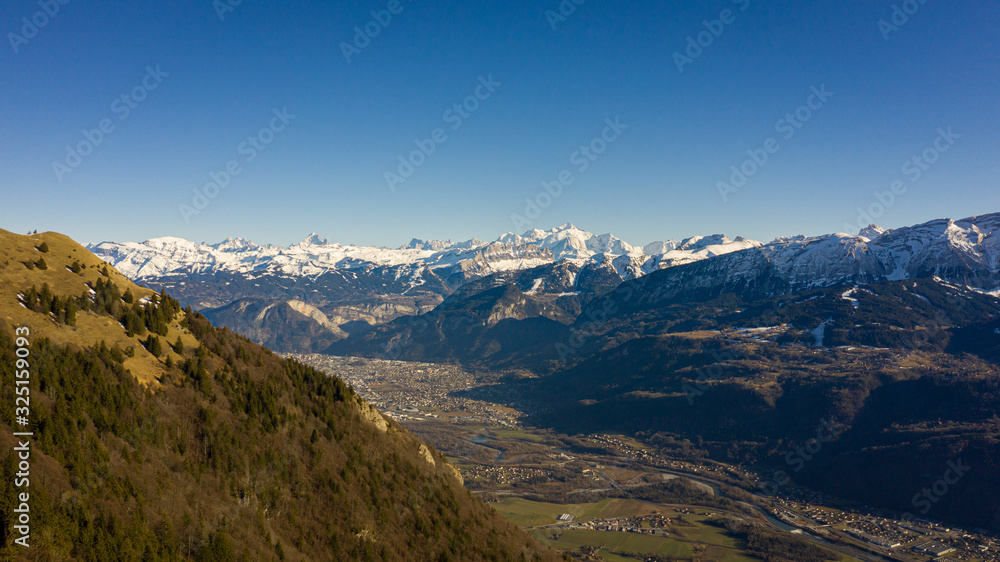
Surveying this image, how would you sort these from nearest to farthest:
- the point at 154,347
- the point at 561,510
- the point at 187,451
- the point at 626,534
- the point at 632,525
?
the point at 187,451, the point at 154,347, the point at 626,534, the point at 632,525, the point at 561,510

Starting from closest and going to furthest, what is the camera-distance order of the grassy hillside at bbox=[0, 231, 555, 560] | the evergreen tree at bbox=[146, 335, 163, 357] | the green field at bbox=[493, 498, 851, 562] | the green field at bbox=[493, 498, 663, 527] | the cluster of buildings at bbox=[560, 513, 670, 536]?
1. the grassy hillside at bbox=[0, 231, 555, 560]
2. the evergreen tree at bbox=[146, 335, 163, 357]
3. the green field at bbox=[493, 498, 851, 562]
4. the cluster of buildings at bbox=[560, 513, 670, 536]
5. the green field at bbox=[493, 498, 663, 527]

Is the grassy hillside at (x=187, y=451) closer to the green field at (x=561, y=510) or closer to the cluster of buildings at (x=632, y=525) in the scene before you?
the cluster of buildings at (x=632, y=525)

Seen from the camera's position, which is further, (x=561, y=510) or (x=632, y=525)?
(x=561, y=510)

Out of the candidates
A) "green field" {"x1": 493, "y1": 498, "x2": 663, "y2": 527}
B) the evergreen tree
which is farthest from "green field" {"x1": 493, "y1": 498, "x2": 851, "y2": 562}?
the evergreen tree

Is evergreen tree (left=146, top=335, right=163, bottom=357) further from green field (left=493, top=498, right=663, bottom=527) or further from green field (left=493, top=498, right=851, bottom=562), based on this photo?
green field (left=493, top=498, right=663, bottom=527)

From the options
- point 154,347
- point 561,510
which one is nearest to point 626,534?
point 561,510

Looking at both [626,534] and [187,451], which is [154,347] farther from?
[626,534]

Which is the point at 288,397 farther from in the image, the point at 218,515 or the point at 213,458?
the point at 218,515

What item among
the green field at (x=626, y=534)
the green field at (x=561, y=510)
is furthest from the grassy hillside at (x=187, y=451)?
the green field at (x=561, y=510)

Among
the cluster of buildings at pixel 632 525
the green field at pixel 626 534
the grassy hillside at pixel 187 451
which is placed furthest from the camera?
the cluster of buildings at pixel 632 525
